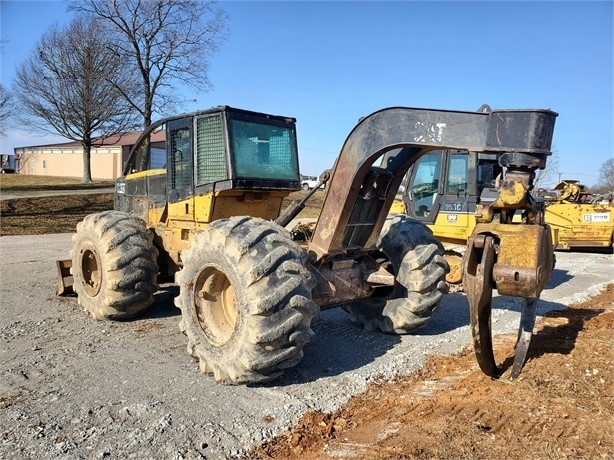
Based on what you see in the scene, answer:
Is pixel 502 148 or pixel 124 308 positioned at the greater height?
pixel 502 148

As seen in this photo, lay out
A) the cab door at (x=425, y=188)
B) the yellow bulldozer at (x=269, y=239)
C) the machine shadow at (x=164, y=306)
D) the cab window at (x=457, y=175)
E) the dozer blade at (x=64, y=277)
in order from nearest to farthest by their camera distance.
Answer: the yellow bulldozer at (x=269, y=239) < the machine shadow at (x=164, y=306) < the dozer blade at (x=64, y=277) < the cab window at (x=457, y=175) < the cab door at (x=425, y=188)

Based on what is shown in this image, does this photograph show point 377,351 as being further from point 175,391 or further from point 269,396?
point 175,391

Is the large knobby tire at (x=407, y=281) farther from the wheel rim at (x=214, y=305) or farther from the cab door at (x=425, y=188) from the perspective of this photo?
the cab door at (x=425, y=188)

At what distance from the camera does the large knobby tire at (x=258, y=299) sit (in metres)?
4.39

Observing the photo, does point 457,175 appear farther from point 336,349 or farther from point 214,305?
point 214,305

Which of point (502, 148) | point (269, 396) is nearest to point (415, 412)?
point (269, 396)

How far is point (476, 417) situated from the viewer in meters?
3.86

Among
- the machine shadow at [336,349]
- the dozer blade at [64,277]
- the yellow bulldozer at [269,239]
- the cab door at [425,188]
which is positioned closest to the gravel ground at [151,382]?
the machine shadow at [336,349]

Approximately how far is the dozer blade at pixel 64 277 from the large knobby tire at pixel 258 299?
3.74 meters

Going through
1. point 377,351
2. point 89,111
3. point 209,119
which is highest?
point 89,111

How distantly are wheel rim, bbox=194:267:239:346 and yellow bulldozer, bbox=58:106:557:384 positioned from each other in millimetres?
13

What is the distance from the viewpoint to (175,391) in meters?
4.53

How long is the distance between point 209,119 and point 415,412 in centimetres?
386

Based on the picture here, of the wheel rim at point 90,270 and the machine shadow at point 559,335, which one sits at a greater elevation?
the wheel rim at point 90,270
